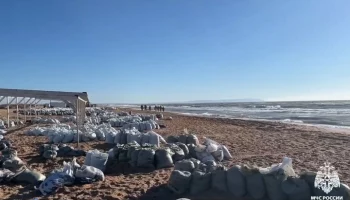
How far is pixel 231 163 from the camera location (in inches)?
326

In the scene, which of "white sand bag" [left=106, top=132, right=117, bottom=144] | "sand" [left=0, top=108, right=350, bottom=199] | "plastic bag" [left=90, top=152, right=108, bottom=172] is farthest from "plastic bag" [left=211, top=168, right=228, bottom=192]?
"white sand bag" [left=106, top=132, right=117, bottom=144]

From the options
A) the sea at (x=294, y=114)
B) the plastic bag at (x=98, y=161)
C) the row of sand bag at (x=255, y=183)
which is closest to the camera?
the row of sand bag at (x=255, y=183)

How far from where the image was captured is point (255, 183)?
5.02m

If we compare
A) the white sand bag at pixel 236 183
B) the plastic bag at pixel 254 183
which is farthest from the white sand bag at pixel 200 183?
the plastic bag at pixel 254 183

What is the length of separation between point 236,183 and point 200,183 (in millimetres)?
623

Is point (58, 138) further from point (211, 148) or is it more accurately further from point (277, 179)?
point (277, 179)

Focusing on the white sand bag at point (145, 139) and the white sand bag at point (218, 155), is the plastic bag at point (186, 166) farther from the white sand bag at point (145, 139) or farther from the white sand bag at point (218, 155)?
the white sand bag at point (145, 139)

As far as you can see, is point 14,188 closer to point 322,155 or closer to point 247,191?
point 247,191

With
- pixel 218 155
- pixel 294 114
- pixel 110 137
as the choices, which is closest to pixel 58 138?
pixel 110 137

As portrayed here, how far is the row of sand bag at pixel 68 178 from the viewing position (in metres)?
5.54

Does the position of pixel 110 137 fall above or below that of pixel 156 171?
above

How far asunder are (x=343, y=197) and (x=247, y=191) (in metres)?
1.40

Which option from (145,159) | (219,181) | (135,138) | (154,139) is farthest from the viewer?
(135,138)

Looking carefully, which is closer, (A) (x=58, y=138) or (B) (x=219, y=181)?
(B) (x=219, y=181)
